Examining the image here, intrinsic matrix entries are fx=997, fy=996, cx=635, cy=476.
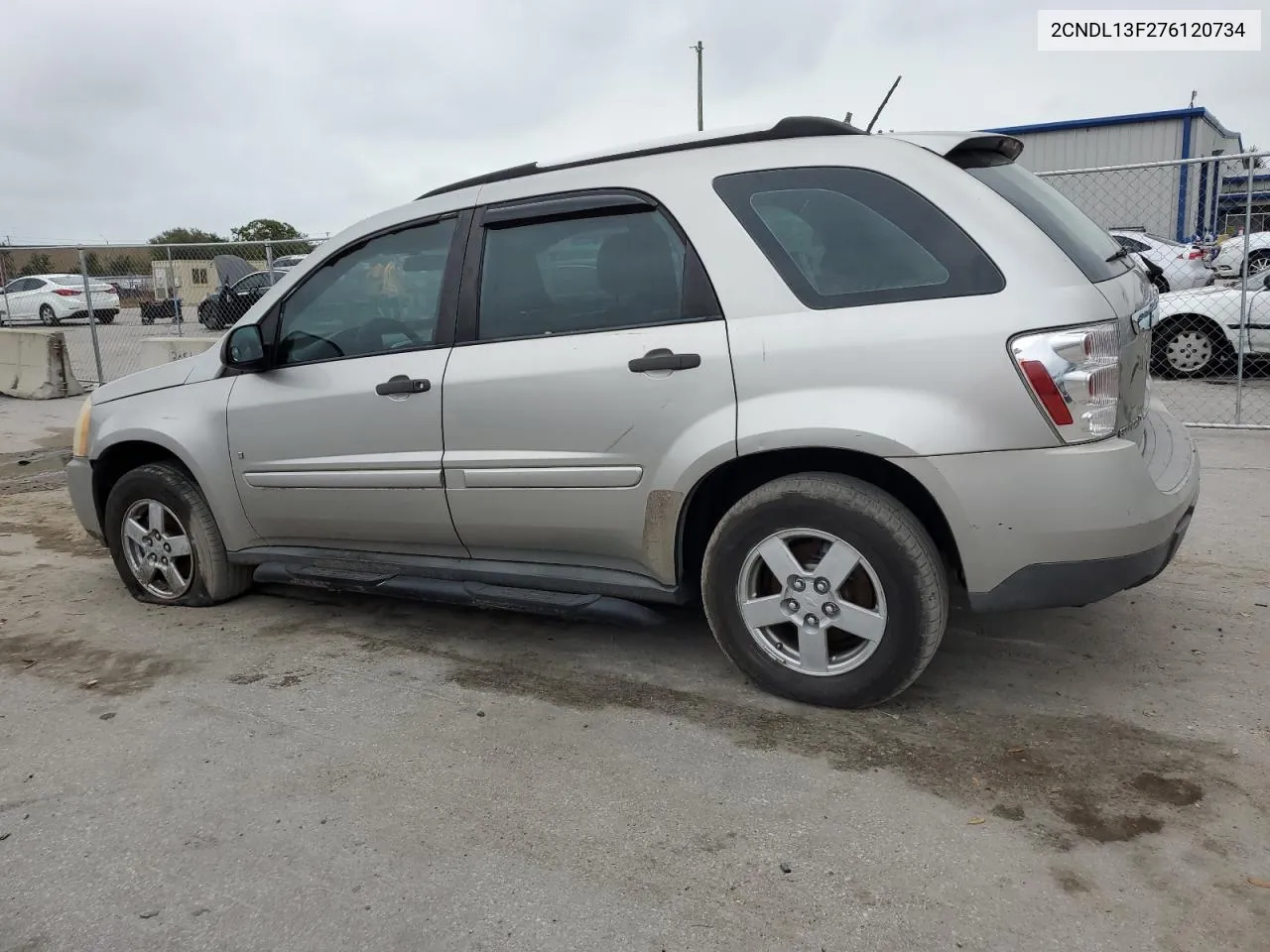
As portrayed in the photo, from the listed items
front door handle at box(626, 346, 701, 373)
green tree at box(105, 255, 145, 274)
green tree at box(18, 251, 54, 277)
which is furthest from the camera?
green tree at box(18, 251, 54, 277)

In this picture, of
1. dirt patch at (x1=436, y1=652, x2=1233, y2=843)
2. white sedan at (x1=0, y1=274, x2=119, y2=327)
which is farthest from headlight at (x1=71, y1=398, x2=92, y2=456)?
white sedan at (x1=0, y1=274, x2=119, y2=327)

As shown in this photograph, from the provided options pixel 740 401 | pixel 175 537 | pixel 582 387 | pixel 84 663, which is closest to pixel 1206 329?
pixel 740 401

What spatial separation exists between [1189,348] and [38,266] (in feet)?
61.9

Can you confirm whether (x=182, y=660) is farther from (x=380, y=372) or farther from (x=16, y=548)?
(x=16, y=548)

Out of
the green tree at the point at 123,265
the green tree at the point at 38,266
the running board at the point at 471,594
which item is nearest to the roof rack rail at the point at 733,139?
the running board at the point at 471,594

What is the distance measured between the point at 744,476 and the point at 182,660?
7.83 ft

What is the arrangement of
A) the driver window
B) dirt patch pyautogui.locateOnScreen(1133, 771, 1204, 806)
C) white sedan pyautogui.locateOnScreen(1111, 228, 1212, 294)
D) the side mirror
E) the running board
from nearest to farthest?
dirt patch pyautogui.locateOnScreen(1133, 771, 1204, 806)
the running board
the driver window
the side mirror
white sedan pyautogui.locateOnScreen(1111, 228, 1212, 294)

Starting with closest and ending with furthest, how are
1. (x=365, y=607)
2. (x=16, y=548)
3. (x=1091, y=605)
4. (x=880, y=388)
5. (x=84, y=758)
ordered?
1. (x=880, y=388)
2. (x=84, y=758)
3. (x=1091, y=605)
4. (x=365, y=607)
5. (x=16, y=548)

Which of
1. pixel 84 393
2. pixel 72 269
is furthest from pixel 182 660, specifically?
pixel 72 269

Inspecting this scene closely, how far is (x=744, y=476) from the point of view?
11.0 feet

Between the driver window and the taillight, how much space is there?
213 centimetres

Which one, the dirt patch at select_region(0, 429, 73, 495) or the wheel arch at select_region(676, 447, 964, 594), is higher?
the wheel arch at select_region(676, 447, 964, 594)

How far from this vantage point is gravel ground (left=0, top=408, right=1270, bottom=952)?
7.48 ft

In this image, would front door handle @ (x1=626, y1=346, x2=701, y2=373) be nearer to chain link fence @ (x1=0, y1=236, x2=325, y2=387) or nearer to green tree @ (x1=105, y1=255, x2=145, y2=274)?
chain link fence @ (x1=0, y1=236, x2=325, y2=387)
